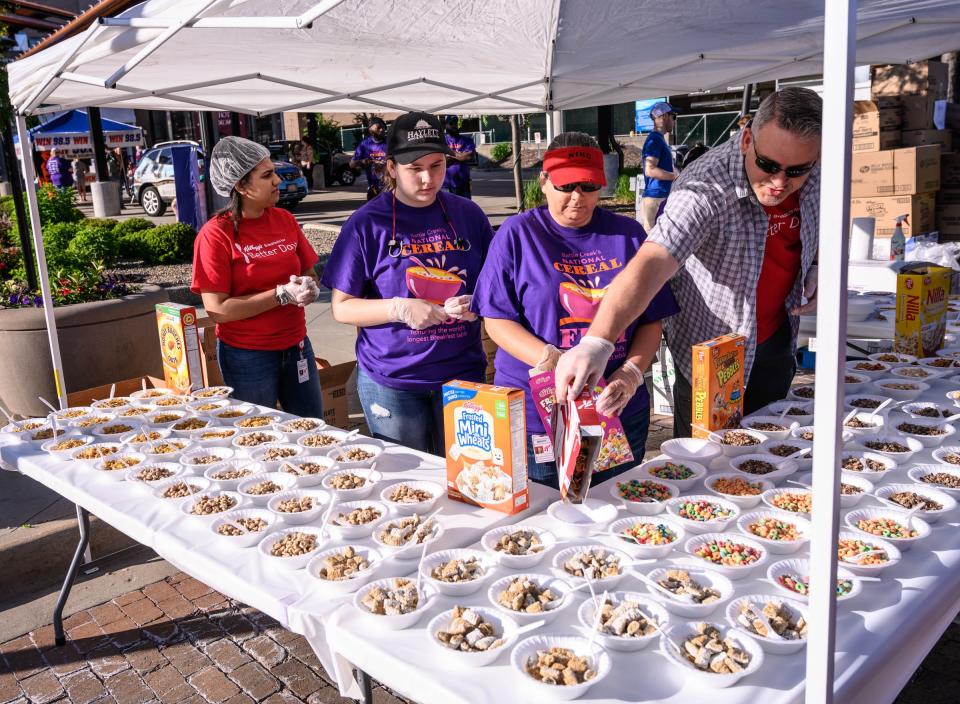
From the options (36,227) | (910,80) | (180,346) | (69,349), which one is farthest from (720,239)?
(910,80)

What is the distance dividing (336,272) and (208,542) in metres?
1.29

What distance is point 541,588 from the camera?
1842 millimetres

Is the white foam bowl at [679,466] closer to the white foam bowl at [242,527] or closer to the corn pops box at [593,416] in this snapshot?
the corn pops box at [593,416]

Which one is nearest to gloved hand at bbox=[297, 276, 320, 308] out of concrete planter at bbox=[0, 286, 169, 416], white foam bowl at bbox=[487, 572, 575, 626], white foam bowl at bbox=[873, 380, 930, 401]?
white foam bowl at bbox=[487, 572, 575, 626]

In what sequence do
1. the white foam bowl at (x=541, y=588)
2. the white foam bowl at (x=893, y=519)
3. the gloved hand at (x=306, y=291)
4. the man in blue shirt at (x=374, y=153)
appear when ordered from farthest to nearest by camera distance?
the man in blue shirt at (x=374, y=153)
the gloved hand at (x=306, y=291)
the white foam bowl at (x=893, y=519)
the white foam bowl at (x=541, y=588)

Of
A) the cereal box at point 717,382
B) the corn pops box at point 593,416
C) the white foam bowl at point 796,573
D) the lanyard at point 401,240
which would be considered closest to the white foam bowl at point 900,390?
the cereal box at point 717,382

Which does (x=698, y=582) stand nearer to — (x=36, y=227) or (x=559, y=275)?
(x=559, y=275)

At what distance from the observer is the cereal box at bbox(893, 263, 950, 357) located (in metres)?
3.48

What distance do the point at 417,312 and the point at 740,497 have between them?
128cm

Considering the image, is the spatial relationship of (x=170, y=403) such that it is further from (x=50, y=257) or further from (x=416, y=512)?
(x=50, y=257)

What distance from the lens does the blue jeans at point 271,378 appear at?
3.73 metres

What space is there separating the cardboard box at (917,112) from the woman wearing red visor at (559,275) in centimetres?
590

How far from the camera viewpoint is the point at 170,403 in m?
3.51

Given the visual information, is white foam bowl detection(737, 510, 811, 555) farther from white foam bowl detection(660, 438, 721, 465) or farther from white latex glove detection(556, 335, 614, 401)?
white latex glove detection(556, 335, 614, 401)
